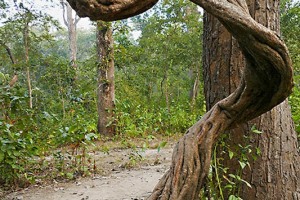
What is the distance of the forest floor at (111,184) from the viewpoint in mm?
2936

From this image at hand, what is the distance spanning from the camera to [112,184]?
Result: 3.27 metres

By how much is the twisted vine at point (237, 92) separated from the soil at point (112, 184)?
5.55 ft

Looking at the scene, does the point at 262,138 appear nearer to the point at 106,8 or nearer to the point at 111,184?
the point at 106,8

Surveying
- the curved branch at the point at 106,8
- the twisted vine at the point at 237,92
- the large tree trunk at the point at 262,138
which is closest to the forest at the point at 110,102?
the large tree trunk at the point at 262,138

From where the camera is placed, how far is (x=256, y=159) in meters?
1.56

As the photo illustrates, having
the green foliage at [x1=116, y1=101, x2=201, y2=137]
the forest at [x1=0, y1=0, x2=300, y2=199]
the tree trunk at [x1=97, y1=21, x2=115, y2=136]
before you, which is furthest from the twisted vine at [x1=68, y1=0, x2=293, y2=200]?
the tree trunk at [x1=97, y1=21, x2=115, y2=136]

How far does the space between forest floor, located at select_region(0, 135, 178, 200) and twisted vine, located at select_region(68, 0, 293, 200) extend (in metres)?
1.71

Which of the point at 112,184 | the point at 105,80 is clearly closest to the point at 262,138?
the point at 112,184

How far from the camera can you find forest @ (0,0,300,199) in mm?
1662

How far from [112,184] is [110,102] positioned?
10.0 feet

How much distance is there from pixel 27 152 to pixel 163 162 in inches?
68.1

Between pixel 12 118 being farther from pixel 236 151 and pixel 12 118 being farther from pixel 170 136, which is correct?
pixel 170 136

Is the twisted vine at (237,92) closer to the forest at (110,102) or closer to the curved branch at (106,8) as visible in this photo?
the curved branch at (106,8)

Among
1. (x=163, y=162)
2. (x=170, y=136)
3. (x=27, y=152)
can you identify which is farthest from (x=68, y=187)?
(x=170, y=136)
